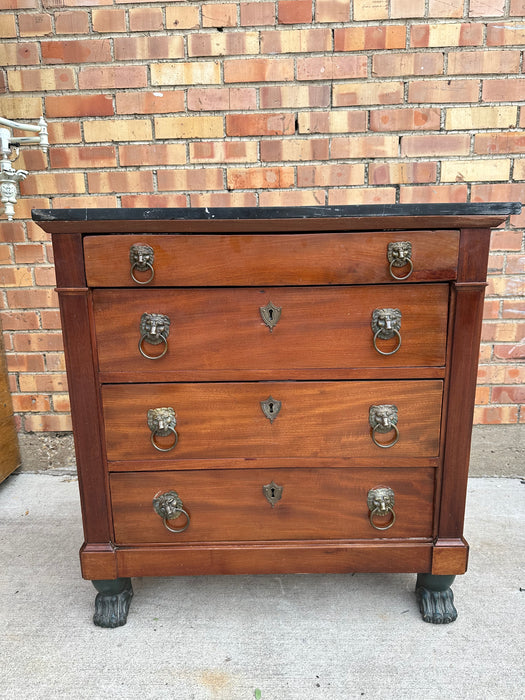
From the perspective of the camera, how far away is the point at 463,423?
1175mm

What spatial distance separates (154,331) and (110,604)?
814 mm

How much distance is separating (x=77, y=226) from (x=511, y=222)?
5.52 ft

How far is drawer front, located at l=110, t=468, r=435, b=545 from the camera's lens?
121cm

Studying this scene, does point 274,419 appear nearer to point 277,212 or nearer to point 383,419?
point 383,419

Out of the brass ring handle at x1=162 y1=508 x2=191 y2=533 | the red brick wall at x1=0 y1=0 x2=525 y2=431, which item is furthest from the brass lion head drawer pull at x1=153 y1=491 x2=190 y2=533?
the red brick wall at x1=0 y1=0 x2=525 y2=431

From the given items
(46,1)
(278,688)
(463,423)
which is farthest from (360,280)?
(46,1)

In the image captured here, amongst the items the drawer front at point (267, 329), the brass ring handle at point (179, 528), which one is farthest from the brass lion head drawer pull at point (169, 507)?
the drawer front at point (267, 329)

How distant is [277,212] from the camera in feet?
3.42

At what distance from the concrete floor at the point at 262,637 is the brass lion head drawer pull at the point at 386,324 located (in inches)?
31.3

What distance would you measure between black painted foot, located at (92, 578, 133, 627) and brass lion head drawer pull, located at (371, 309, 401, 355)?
99 centimetres

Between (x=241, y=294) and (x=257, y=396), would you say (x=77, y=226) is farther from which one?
(x=257, y=396)

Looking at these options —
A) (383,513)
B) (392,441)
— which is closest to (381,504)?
(383,513)

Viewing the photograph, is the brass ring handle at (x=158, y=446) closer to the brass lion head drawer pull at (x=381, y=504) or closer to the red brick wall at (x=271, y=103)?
the brass lion head drawer pull at (x=381, y=504)

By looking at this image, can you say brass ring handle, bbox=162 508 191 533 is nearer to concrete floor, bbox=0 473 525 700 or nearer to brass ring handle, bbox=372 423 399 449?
concrete floor, bbox=0 473 525 700
